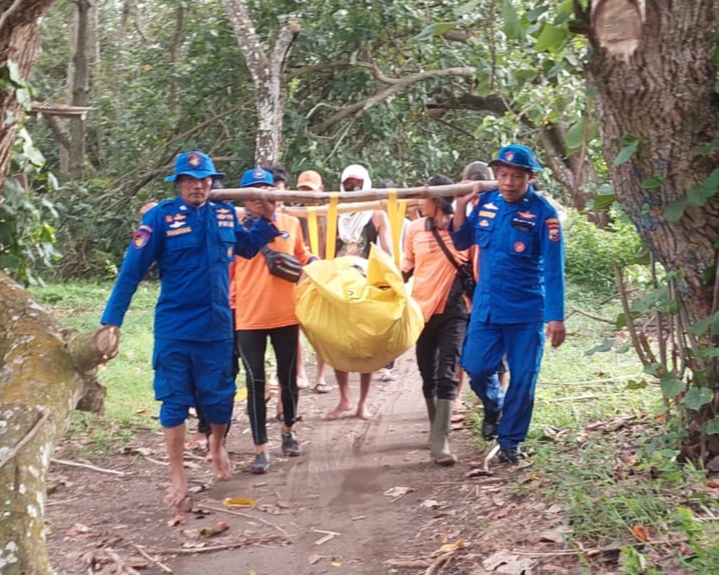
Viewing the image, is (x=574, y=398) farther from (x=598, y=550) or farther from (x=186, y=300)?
(x=186, y=300)

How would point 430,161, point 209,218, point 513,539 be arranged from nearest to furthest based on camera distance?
point 513,539
point 209,218
point 430,161

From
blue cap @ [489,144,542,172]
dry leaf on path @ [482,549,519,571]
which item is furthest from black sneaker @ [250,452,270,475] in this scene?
blue cap @ [489,144,542,172]

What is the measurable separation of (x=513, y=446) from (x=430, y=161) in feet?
27.7

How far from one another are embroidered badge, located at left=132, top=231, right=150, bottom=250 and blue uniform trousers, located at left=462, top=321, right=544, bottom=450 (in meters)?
2.09

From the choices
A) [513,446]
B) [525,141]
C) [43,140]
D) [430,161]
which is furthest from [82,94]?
[513,446]

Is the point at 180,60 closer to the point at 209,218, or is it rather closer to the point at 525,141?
the point at 525,141

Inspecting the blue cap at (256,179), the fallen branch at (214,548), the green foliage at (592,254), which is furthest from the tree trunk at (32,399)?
the green foliage at (592,254)

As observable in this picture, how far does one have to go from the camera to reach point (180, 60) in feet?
47.7

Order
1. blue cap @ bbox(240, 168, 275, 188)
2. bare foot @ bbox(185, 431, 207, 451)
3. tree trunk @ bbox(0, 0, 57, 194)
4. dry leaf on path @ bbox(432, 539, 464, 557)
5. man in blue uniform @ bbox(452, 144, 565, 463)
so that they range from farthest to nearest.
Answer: bare foot @ bbox(185, 431, 207, 451)
blue cap @ bbox(240, 168, 275, 188)
man in blue uniform @ bbox(452, 144, 565, 463)
tree trunk @ bbox(0, 0, 57, 194)
dry leaf on path @ bbox(432, 539, 464, 557)

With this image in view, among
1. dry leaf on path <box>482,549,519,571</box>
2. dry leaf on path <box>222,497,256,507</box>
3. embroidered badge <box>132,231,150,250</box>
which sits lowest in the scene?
dry leaf on path <box>222,497,256,507</box>

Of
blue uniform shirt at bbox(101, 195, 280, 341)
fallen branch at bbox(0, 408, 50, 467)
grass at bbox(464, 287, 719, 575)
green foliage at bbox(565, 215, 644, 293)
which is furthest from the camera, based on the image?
green foliage at bbox(565, 215, 644, 293)

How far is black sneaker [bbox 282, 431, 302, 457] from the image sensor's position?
632 centimetres

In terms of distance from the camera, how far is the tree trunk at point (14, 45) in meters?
5.02

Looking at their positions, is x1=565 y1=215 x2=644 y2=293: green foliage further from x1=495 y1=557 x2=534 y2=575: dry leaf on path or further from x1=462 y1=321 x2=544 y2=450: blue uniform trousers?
x1=495 y1=557 x2=534 y2=575: dry leaf on path
